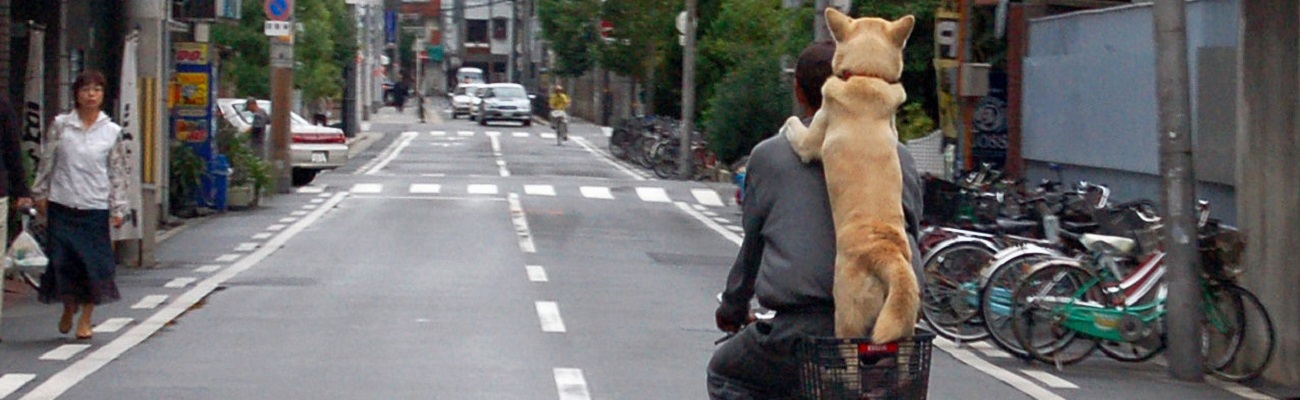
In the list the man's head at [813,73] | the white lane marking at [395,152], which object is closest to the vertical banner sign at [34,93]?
the man's head at [813,73]

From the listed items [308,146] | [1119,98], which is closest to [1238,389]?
[1119,98]

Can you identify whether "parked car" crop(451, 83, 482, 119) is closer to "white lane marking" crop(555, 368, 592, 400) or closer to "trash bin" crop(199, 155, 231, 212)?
"trash bin" crop(199, 155, 231, 212)

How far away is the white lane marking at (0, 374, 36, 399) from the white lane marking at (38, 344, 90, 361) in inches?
28.7

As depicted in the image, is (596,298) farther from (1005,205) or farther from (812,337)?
(812,337)

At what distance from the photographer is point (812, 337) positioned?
503cm

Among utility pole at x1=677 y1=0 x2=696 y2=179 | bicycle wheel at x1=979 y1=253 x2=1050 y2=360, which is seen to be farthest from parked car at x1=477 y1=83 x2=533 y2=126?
bicycle wheel at x1=979 y1=253 x2=1050 y2=360

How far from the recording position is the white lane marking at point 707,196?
30.5 m

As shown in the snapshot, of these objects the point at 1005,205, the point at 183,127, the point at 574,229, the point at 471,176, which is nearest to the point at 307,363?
the point at 1005,205

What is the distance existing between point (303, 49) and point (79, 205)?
33.8 metres

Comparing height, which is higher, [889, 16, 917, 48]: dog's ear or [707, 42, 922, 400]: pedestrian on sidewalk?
[889, 16, 917, 48]: dog's ear

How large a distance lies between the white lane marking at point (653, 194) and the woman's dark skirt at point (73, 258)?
1880 cm

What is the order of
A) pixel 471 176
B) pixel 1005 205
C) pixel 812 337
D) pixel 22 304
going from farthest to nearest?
pixel 471 176
pixel 1005 205
pixel 22 304
pixel 812 337

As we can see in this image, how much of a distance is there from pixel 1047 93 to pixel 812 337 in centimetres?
1773

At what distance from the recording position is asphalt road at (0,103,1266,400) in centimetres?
1014
